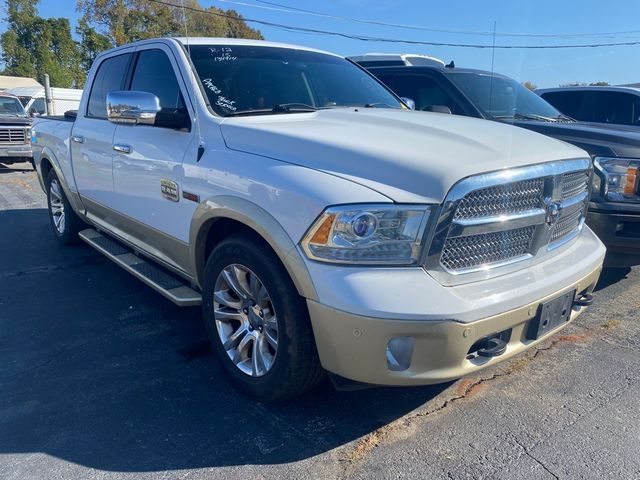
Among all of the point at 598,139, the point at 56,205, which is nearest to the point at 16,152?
the point at 56,205

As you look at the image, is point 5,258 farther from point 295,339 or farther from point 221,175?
point 295,339

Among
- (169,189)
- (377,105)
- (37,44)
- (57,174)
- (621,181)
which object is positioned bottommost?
(57,174)

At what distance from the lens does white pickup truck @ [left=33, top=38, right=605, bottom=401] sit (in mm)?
2391

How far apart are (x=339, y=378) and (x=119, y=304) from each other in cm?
260

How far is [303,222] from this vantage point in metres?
2.50

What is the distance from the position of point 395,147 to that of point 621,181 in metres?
2.58

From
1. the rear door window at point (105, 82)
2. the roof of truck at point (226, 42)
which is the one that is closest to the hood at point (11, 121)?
the rear door window at point (105, 82)

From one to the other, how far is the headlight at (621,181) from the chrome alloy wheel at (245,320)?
2986 mm

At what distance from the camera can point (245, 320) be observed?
10.1 feet

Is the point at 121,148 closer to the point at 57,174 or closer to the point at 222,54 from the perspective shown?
the point at 222,54

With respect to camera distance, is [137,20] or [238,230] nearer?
[238,230]

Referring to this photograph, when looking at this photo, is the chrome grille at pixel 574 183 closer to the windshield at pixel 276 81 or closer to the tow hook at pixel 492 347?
the tow hook at pixel 492 347

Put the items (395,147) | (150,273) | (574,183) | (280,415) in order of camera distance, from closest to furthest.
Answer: (395,147) → (280,415) → (574,183) → (150,273)

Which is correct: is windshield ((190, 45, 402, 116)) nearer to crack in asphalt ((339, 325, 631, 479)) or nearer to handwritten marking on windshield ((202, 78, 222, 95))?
handwritten marking on windshield ((202, 78, 222, 95))
